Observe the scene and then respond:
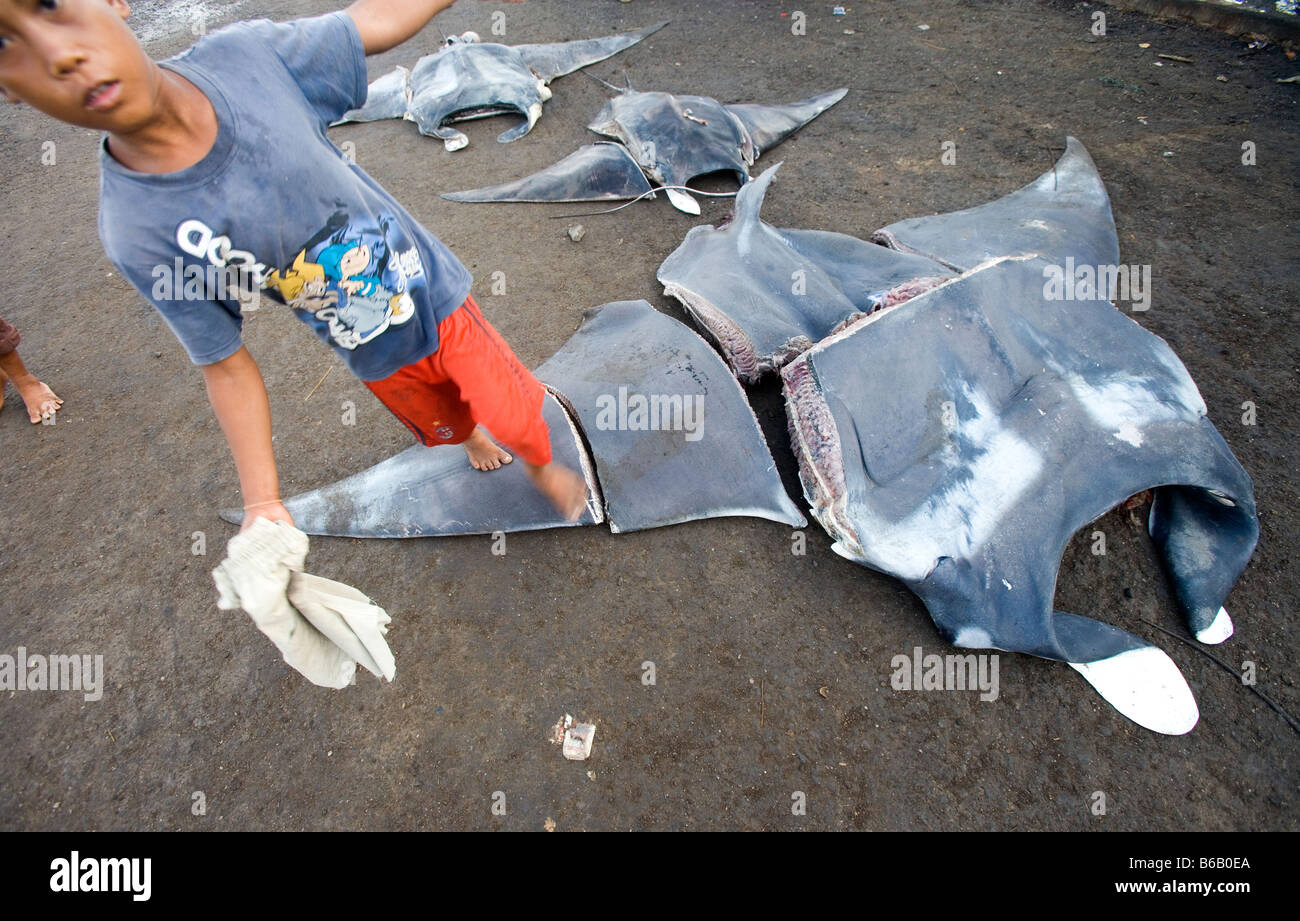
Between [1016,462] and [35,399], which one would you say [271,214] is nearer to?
[1016,462]

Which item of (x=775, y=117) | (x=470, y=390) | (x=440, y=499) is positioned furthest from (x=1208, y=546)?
(x=775, y=117)

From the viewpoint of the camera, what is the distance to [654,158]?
3729 mm

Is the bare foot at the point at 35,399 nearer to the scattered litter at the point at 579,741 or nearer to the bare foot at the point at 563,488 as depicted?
the bare foot at the point at 563,488

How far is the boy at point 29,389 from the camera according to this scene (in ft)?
8.92

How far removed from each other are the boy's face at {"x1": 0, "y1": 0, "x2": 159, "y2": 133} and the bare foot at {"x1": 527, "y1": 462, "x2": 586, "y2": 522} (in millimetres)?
1260

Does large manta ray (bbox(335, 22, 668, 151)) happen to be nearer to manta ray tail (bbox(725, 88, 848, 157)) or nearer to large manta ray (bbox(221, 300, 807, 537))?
manta ray tail (bbox(725, 88, 848, 157))

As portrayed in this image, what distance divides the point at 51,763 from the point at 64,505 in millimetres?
1073

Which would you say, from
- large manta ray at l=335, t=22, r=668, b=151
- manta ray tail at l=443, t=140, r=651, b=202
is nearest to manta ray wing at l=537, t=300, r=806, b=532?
manta ray tail at l=443, t=140, r=651, b=202

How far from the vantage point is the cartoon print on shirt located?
4.52 ft

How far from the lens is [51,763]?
1.90 metres

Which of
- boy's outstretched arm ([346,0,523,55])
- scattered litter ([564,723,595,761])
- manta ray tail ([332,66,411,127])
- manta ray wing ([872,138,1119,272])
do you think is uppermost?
boy's outstretched arm ([346,0,523,55])

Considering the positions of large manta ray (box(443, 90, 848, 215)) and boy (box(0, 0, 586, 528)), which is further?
large manta ray (box(443, 90, 848, 215))

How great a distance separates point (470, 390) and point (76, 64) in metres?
0.91

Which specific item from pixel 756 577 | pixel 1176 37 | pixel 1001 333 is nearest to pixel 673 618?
pixel 756 577
